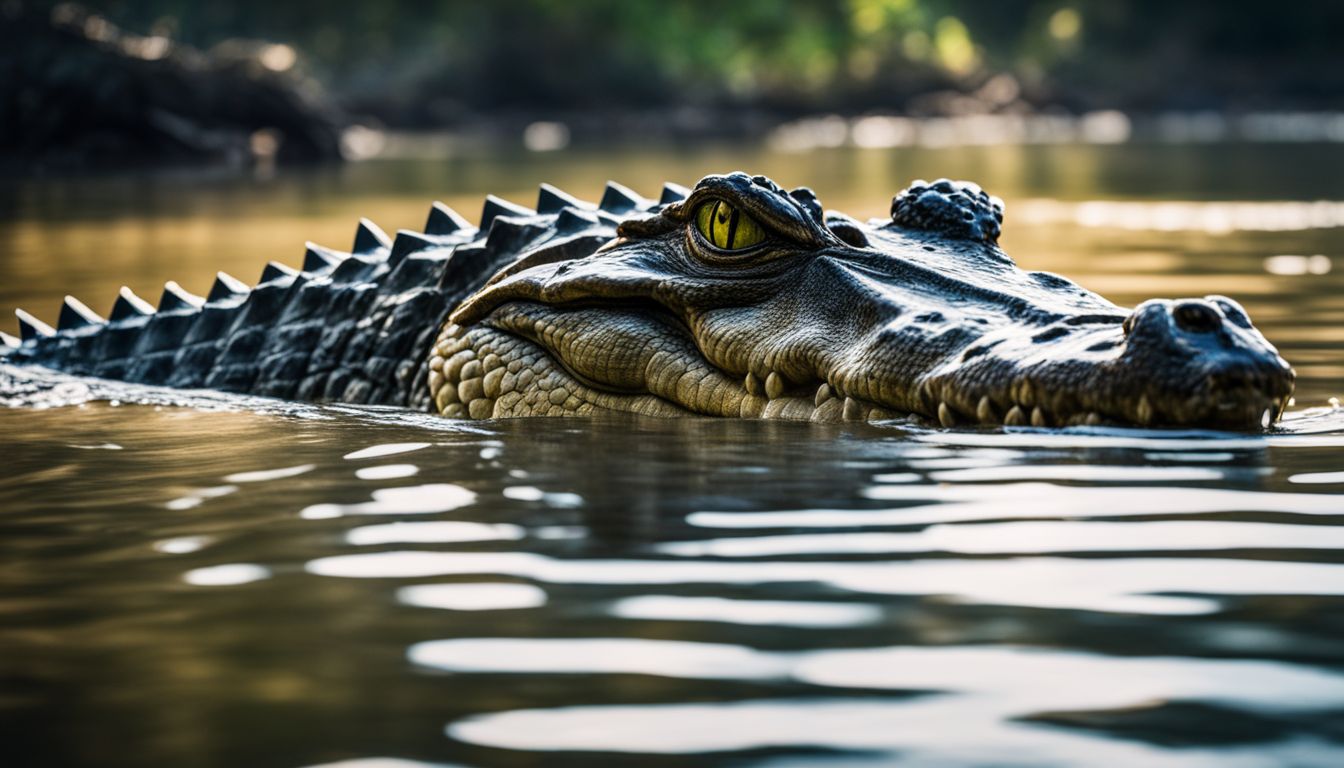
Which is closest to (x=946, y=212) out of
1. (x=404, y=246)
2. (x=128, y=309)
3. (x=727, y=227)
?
(x=727, y=227)

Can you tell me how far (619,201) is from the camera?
6.48 m

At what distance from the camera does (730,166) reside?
2769 cm

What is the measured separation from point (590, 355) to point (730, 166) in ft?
74.1

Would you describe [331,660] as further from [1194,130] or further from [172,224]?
[1194,130]

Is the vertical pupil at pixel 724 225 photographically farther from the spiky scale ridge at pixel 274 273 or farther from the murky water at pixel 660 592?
the spiky scale ridge at pixel 274 273

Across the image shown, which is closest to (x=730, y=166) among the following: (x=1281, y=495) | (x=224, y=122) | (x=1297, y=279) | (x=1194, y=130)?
(x=224, y=122)

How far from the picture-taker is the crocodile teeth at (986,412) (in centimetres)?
428

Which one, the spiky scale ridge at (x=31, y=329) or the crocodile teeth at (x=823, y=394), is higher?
the spiky scale ridge at (x=31, y=329)

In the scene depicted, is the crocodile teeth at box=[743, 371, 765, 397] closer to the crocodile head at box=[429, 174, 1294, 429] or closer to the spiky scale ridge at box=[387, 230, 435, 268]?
the crocodile head at box=[429, 174, 1294, 429]

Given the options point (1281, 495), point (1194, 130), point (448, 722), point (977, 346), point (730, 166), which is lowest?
point (448, 722)

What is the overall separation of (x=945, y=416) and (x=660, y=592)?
61.6 inches

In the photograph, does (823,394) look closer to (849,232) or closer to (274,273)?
(849,232)

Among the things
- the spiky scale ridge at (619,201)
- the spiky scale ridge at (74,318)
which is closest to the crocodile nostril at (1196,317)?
the spiky scale ridge at (619,201)

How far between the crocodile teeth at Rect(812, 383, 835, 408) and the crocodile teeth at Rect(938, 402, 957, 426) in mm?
377
